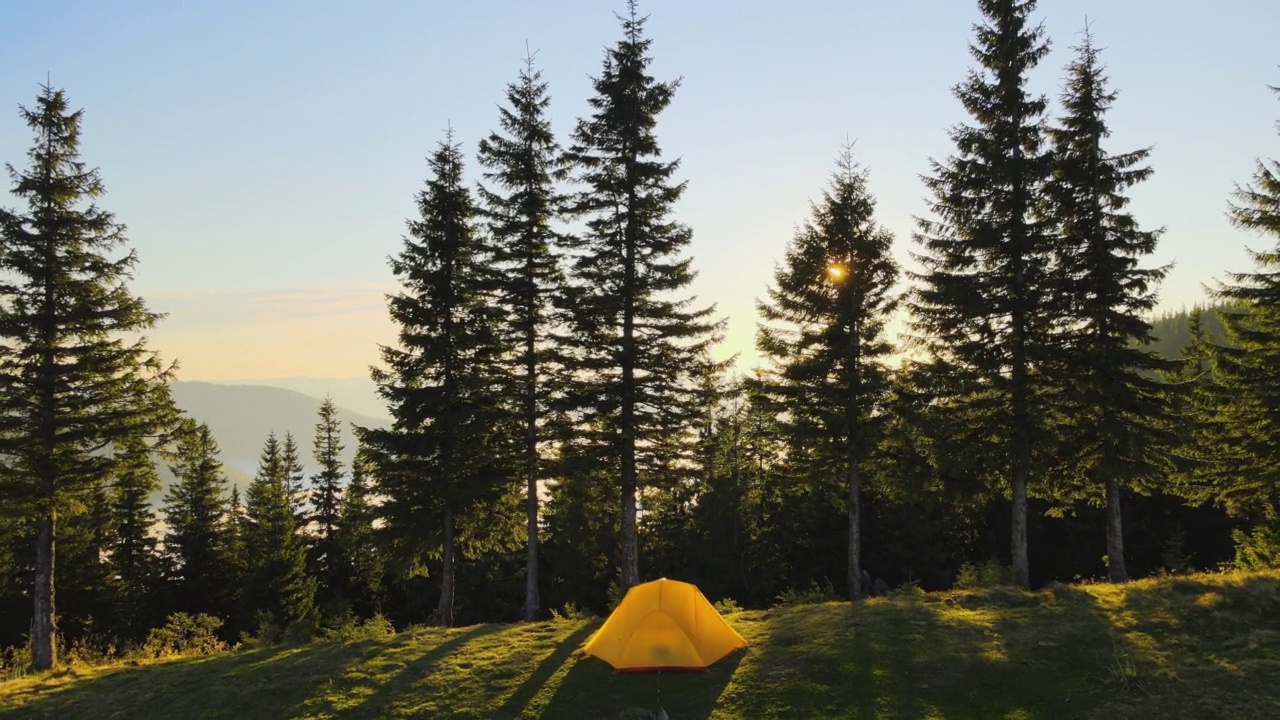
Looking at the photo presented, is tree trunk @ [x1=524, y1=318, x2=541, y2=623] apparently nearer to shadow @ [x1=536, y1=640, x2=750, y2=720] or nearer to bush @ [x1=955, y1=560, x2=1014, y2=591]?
shadow @ [x1=536, y1=640, x2=750, y2=720]

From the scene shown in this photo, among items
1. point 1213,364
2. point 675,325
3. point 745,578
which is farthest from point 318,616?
point 1213,364

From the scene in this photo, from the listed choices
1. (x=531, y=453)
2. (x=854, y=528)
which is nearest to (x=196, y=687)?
(x=531, y=453)

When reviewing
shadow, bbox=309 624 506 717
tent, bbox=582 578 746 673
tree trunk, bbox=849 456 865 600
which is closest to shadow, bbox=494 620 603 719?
tent, bbox=582 578 746 673

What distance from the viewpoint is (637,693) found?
13.7m

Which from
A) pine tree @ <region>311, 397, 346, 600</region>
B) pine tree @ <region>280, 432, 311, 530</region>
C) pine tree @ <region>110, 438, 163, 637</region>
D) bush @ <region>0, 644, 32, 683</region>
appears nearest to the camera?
bush @ <region>0, 644, 32, 683</region>

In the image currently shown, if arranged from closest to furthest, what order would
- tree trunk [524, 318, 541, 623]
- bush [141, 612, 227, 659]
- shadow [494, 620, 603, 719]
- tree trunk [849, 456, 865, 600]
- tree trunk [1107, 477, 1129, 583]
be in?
shadow [494, 620, 603, 719], tree trunk [1107, 477, 1129, 583], bush [141, 612, 227, 659], tree trunk [849, 456, 865, 600], tree trunk [524, 318, 541, 623]

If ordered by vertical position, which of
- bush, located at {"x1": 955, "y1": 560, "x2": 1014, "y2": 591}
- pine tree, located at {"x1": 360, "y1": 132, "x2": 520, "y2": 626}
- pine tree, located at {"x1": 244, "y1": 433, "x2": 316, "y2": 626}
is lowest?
pine tree, located at {"x1": 244, "y1": 433, "x2": 316, "y2": 626}

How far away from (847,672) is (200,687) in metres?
13.8

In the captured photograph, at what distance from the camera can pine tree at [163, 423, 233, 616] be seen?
5247 centimetres

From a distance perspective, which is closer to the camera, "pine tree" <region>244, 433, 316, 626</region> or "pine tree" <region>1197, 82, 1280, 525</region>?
"pine tree" <region>1197, 82, 1280, 525</region>

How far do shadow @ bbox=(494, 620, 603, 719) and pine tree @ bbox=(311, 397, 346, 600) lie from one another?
42.9m

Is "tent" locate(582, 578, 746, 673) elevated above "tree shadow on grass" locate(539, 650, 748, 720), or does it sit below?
above

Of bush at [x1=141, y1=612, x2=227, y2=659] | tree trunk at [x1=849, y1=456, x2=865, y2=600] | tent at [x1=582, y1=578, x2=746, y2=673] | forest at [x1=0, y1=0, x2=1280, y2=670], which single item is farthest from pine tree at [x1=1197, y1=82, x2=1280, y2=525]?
bush at [x1=141, y1=612, x2=227, y2=659]

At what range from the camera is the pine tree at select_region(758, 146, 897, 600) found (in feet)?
73.0
